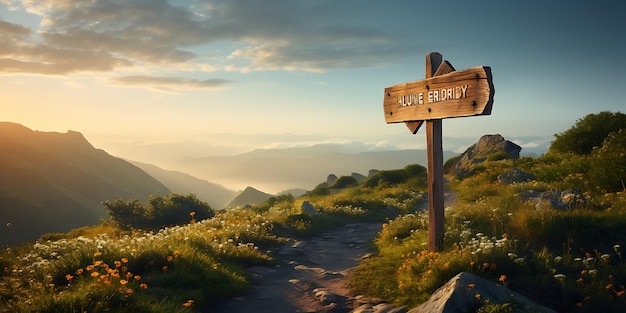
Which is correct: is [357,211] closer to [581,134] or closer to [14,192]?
[581,134]

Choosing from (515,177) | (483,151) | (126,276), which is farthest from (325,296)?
(483,151)

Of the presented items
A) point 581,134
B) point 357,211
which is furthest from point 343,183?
point 357,211

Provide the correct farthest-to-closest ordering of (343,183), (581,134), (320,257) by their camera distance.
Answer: (343,183) → (581,134) → (320,257)

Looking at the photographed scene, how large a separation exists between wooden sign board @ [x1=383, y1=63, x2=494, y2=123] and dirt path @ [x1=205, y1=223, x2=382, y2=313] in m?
3.99

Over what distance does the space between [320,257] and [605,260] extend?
22.7ft

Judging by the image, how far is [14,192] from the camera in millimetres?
185750

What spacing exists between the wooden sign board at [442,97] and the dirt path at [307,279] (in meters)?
3.99

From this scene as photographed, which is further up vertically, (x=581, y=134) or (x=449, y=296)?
(x=581, y=134)

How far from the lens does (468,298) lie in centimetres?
607

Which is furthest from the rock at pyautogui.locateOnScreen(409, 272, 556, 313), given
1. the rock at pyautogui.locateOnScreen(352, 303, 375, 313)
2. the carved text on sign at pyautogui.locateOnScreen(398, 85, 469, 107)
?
the carved text on sign at pyautogui.locateOnScreen(398, 85, 469, 107)

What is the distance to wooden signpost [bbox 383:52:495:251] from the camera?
8.24m

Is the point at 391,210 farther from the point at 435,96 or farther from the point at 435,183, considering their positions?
the point at 435,96

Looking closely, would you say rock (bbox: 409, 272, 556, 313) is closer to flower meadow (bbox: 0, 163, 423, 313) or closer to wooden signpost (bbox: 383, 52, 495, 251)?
wooden signpost (bbox: 383, 52, 495, 251)

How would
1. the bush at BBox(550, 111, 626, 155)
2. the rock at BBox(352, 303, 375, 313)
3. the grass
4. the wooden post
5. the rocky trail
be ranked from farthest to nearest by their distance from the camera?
1. the bush at BBox(550, 111, 626, 155)
2. the wooden post
3. the rocky trail
4. the rock at BBox(352, 303, 375, 313)
5. the grass
